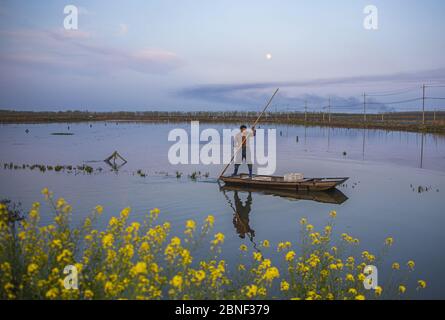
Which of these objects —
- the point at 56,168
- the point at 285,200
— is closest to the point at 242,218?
the point at 285,200

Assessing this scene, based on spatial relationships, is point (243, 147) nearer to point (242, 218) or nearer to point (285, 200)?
point (285, 200)

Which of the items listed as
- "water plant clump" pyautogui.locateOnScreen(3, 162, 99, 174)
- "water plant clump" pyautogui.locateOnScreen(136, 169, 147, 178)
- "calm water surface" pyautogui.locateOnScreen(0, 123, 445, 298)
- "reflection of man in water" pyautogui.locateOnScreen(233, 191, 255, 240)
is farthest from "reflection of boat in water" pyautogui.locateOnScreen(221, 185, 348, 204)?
"water plant clump" pyautogui.locateOnScreen(3, 162, 99, 174)

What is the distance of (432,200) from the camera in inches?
760

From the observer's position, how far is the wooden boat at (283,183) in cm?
2035

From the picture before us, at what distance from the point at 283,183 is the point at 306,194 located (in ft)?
4.28

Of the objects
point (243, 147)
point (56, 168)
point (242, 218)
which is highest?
point (243, 147)

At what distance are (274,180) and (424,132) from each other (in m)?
48.4

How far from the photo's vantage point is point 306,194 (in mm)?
20703

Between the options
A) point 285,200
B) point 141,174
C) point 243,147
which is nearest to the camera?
point 285,200

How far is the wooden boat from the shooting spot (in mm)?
20353

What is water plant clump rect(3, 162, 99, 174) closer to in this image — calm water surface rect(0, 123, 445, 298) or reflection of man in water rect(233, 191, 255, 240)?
calm water surface rect(0, 123, 445, 298)
